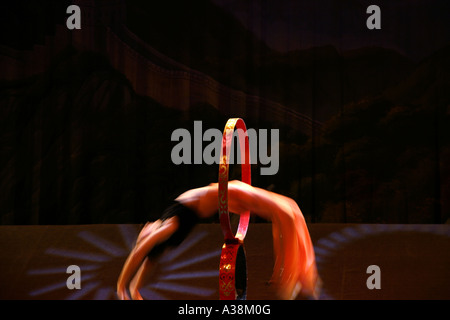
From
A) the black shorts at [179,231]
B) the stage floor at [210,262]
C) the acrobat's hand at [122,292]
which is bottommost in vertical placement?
the acrobat's hand at [122,292]

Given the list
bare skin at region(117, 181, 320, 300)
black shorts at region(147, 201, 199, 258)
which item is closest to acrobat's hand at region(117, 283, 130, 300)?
bare skin at region(117, 181, 320, 300)

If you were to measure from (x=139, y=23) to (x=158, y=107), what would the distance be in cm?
89

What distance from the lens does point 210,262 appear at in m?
2.87

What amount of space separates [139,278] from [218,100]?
105 inches

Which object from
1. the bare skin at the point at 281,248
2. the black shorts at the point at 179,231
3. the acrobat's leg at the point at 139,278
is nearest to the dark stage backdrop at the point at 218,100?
the black shorts at the point at 179,231

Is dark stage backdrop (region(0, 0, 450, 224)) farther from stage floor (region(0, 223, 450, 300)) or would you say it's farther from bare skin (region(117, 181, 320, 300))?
bare skin (region(117, 181, 320, 300))

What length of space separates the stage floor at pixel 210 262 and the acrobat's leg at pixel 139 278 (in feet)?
0.16

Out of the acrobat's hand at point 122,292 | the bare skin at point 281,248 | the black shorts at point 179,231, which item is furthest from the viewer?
the black shorts at point 179,231

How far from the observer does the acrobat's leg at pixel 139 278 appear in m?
2.36

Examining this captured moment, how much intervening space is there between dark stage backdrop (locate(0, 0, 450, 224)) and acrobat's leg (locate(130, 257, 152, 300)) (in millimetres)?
2176

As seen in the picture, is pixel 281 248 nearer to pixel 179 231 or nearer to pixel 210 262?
pixel 210 262

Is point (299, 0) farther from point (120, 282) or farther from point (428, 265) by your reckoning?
point (120, 282)

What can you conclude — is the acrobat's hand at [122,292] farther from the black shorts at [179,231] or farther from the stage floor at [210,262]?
the black shorts at [179,231]

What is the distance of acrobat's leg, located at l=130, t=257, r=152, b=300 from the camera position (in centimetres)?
236
